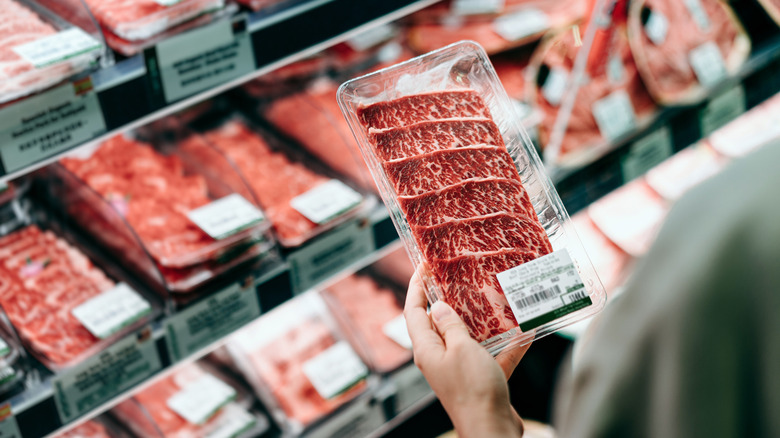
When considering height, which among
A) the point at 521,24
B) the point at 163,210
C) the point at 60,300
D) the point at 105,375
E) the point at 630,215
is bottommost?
the point at 630,215

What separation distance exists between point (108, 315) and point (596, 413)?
3.52 feet

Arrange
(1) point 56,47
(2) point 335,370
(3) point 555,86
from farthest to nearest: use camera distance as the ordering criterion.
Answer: (3) point 555,86 → (2) point 335,370 → (1) point 56,47

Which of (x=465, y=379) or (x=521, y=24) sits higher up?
(x=521, y=24)

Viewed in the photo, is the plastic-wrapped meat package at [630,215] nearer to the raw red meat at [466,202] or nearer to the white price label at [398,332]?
the white price label at [398,332]

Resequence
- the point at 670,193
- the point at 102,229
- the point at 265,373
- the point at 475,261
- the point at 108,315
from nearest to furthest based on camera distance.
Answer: the point at 475,261
the point at 108,315
the point at 102,229
the point at 265,373
the point at 670,193

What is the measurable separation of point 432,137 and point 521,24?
4.11 feet

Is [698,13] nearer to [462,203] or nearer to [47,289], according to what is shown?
[462,203]

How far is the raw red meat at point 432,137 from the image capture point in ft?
3.66

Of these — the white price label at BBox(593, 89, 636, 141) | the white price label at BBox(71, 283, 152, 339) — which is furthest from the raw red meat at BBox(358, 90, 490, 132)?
the white price label at BBox(593, 89, 636, 141)

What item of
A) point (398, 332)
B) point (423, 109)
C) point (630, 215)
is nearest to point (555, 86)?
point (630, 215)

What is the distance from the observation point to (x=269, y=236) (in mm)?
1477

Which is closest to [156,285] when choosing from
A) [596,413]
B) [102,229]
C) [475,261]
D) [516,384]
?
[102,229]

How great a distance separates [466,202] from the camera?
1.09 metres

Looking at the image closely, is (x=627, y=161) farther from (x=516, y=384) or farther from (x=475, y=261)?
(x=475, y=261)
